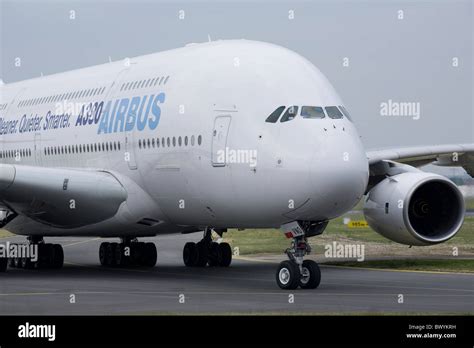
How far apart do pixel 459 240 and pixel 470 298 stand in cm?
1886

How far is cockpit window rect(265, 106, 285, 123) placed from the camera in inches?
869

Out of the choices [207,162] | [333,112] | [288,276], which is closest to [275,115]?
[333,112]

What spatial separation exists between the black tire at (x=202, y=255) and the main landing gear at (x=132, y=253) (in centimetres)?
118

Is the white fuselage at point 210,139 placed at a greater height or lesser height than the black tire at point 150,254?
greater

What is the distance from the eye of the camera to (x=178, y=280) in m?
25.2

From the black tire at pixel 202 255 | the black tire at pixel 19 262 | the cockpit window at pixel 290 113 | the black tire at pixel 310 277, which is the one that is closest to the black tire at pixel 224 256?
the black tire at pixel 202 255

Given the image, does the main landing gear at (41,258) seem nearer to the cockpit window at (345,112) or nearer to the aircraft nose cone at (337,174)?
the cockpit window at (345,112)

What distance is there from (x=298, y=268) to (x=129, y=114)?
699cm

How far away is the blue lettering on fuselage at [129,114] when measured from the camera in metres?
25.6

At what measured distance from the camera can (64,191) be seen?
25.9 metres

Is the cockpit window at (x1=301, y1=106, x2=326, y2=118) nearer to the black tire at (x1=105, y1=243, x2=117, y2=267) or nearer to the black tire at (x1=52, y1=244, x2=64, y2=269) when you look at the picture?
the black tire at (x1=105, y1=243, x2=117, y2=267)

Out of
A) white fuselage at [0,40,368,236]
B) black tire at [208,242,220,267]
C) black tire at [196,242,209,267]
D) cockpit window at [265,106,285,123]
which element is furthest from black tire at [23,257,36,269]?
cockpit window at [265,106,285,123]

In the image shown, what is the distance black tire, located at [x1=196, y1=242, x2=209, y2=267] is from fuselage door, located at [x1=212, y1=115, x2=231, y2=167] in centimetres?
715
